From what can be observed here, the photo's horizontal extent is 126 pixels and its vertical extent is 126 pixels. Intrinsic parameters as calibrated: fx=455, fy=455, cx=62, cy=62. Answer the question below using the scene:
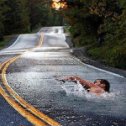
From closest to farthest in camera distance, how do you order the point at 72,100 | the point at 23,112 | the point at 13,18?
the point at 23,112
the point at 72,100
the point at 13,18

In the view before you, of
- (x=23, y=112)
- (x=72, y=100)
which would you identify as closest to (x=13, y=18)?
(x=72, y=100)

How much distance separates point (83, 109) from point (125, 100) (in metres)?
1.54

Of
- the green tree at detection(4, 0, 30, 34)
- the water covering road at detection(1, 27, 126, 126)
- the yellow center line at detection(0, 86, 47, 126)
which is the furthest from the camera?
the green tree at detection(4, 0, 30, 34)

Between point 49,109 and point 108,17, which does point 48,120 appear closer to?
point 49,109

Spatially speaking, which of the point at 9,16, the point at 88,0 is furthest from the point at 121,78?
the point at 9,16

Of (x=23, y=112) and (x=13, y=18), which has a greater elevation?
(x=23, y=112)

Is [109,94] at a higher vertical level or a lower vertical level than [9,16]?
higher

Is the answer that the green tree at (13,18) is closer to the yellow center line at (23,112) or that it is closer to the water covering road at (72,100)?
the water covering road at (72,100)

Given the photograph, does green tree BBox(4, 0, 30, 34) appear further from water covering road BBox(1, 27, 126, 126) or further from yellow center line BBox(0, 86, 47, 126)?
yellow center line BBox(0, 86, 47, 126)

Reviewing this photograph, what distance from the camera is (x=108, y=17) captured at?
91.5 ft

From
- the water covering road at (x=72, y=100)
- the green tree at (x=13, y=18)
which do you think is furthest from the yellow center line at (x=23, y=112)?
the green tree at (x=13, y=18)

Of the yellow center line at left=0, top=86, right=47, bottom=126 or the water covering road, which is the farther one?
the water covering road

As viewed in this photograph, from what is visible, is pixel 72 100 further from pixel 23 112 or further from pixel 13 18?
pixel 13 18

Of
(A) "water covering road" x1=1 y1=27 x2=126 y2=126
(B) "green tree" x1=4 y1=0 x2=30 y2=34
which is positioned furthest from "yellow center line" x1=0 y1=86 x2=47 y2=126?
(B) "green tree" x1=4 y1=0 x2=30 y2=34
